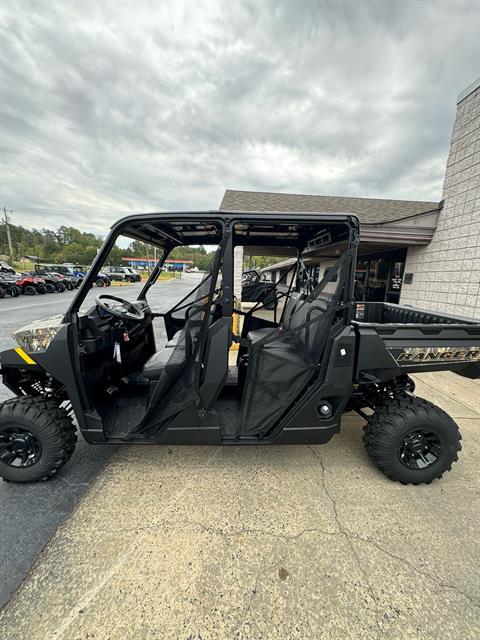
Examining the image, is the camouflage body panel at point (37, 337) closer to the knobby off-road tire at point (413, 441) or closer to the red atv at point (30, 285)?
the knobby off-road tire at point (413, 441)

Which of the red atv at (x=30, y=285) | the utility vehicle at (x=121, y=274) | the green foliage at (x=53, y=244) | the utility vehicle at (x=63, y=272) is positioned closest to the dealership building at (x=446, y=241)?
the red atv at (x=30, y=285)

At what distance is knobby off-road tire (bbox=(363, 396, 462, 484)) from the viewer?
80.3 inches

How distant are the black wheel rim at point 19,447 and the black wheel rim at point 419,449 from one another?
282cm

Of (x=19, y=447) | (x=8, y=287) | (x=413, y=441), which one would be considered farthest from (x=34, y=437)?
(x=8, y=287)

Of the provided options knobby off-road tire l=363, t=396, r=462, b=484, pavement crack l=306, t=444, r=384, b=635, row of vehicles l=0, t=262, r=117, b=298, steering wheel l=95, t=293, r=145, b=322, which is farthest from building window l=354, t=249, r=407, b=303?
row of vehicles l=0, t=262, r=117, b=298

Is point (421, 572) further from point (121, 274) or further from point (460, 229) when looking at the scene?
point (121, 274)

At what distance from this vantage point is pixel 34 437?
201 cm

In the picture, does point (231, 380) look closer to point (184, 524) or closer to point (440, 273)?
point (184, 524)

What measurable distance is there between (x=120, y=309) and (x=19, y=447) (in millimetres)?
1308

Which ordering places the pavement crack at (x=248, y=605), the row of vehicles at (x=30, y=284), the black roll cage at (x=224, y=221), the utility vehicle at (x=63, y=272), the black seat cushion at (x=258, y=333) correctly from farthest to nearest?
the utility vehicle at (x=63, y=272) < the row of vehicles at (x=30, y=284) < the black seat cushion at (x=258, y=333) < the black roll cage at (x=224, y=221) < the pavement crack at (x=248, y=605)

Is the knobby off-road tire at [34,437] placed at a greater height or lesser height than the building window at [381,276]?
lesser

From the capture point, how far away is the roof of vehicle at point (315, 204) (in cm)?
912

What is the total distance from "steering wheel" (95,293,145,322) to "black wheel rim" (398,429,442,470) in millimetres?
2540

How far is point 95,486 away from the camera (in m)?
2.04
